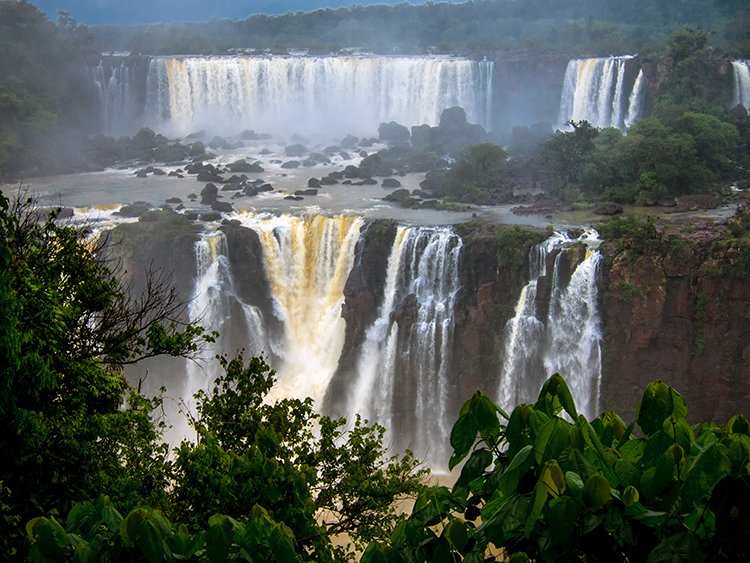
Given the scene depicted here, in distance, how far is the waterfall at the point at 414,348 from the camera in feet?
76.7

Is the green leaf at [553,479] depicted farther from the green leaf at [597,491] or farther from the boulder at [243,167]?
the boulder at [243,167]

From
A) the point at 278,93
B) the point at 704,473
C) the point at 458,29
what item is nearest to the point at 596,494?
the point at 704,473

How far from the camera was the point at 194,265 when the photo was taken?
84.2ft

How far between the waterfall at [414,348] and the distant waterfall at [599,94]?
17761 mm

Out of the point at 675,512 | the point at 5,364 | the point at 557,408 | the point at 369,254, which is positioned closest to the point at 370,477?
the point at 5,364

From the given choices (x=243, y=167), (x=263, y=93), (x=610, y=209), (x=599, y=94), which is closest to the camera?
(x=610, y=209)

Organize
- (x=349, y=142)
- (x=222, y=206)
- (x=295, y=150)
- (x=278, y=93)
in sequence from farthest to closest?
(x=278, y=93), (x=349, y=142), (x=295, y=150), (x=222, y=206)

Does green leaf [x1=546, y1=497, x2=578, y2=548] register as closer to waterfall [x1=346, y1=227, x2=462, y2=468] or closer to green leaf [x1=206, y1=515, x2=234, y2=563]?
green leaf [x1=206, y1=515, x2=234, y2=563]

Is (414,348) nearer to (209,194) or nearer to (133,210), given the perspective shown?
(133,210)

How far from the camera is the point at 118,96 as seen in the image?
49.6 metres

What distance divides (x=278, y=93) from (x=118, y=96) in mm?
8979

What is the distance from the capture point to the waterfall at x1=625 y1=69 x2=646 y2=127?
38.2 meters

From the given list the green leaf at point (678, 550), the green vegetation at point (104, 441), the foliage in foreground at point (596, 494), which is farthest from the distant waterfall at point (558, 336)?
the green leaf at point (678, 550)

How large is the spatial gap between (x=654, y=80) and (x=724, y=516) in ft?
123
